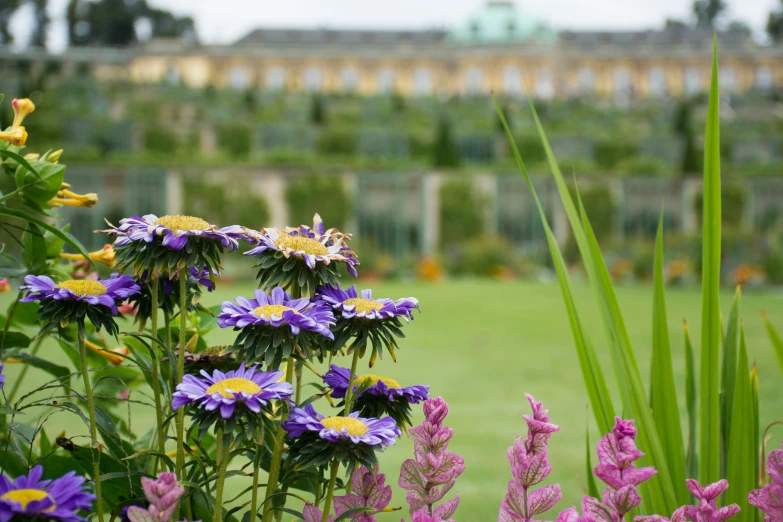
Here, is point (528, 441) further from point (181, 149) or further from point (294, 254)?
point (181, 149)

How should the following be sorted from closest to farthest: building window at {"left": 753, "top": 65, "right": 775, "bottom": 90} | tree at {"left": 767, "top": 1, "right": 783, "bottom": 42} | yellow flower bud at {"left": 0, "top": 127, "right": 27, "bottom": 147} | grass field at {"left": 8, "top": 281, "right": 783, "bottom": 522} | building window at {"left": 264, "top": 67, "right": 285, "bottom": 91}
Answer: yellow flower bud at {"left": 0, "top": 127, "right": 27, "bottom": 147} → grass field at {"left": 8, "top": 281, "right": 783, "bottom": 522} → building window at {"left": 264, "top": 67, "right": 285, "bottom": 91} → building window at {"left": 753, "top": 65, "right": 775, "bottom": 90} → tree at {"left": 767, "top": 1, "right": 783, "bottom": 42}

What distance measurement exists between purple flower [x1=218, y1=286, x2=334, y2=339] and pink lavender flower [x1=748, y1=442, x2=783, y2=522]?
569 mm

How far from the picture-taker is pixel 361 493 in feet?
3.01

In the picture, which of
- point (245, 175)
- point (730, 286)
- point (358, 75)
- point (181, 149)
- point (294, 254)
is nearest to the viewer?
point (294, 254)

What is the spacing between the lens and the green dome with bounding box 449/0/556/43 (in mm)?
45938

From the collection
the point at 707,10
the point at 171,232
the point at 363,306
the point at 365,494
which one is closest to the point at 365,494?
the point at 365,494

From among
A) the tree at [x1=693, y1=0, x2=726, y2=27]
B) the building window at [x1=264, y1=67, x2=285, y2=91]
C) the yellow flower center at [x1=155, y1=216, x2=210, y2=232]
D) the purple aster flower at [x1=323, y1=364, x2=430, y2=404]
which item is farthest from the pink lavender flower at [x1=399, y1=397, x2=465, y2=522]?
the tree at [x1=693, y1=0, x2=726, y2=27]

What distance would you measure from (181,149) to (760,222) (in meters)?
12.5

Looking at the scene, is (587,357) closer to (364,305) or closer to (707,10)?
(364,305)

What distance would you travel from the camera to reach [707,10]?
53.2m

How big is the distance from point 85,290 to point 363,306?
1.04 ft

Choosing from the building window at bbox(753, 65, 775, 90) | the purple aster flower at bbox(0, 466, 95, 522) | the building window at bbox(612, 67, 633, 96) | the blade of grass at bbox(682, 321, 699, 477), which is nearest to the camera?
the purple aster flower at bbox(0, 466, 95, 522)

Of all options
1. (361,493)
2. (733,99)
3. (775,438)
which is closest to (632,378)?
(361,493)

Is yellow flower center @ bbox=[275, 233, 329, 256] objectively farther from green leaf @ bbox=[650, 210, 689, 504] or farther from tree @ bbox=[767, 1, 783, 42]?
tree @ bbox=[767, 1, 783, 42]
